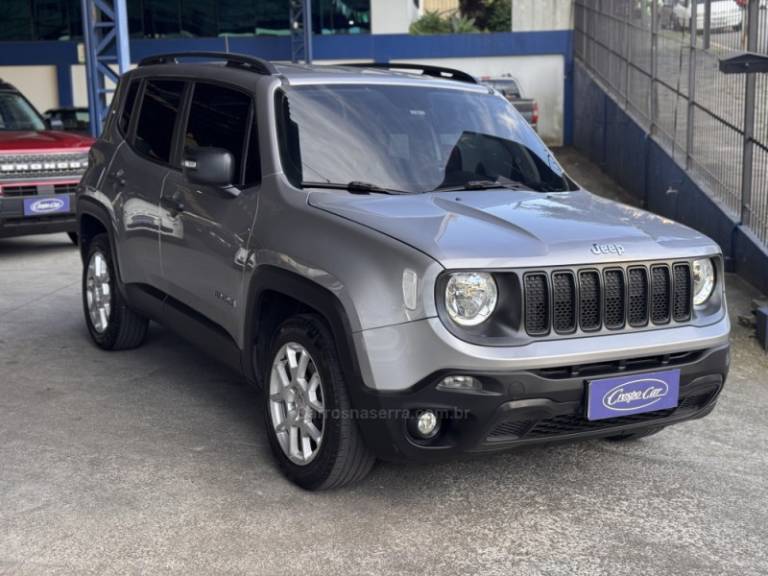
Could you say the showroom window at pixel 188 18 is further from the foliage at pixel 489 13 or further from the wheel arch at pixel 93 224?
the wheel arch at pixel 93 224

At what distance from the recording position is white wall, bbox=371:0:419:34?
27797 millimetres

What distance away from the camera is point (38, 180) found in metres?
10.2

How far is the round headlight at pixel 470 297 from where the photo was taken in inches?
146

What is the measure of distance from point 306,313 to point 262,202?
655 mm

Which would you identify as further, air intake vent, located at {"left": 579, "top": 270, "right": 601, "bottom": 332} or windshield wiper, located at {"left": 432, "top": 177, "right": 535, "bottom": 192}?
windshield wiper, located at {"left": 432, "top": 177, "right": 535, "bottom": 192}

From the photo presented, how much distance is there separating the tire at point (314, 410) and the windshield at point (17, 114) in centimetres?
792

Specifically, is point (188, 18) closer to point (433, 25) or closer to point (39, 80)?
point (39, 80)

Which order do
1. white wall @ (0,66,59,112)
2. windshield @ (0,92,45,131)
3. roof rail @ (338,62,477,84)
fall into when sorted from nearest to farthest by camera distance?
roof rail @ (338,62,477,84), windshield @ (0,92,45,131), white wall @ (0,66,59,112)

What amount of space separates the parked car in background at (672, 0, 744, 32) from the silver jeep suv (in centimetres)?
452

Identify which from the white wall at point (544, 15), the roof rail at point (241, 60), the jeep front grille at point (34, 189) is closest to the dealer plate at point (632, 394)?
the roof rail at point (241, 60)

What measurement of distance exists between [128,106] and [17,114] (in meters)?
5.74

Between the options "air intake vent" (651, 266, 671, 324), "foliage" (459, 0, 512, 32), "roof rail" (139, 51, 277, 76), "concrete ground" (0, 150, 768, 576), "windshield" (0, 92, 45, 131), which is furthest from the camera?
"foliage" (459, 0, 512, 32)

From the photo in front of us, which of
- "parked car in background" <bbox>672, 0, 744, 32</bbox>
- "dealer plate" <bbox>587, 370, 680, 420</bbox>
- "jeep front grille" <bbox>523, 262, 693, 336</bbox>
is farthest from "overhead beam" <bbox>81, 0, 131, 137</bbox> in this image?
"dealer plate" <bbox>587, 370, 680, 420</bbox>

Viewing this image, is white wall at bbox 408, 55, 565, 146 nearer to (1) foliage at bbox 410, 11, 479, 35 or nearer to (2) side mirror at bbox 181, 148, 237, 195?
(1) foliage at bbox 410, 11, 479, 35
